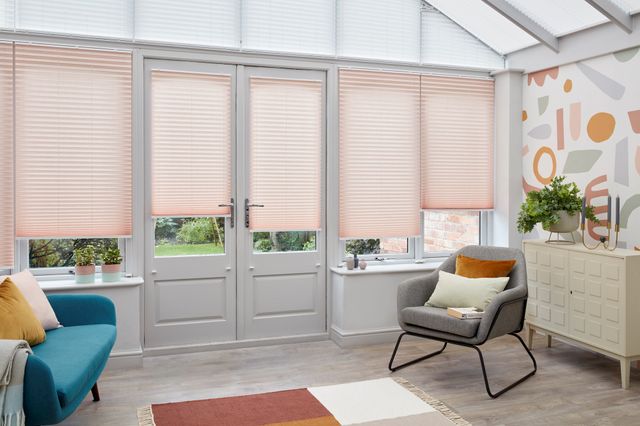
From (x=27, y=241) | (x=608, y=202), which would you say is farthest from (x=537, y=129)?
(x=27, y=241)

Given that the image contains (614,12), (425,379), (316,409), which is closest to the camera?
(316,409)

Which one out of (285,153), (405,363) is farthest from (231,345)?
(285,153)

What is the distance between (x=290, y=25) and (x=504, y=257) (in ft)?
8.20

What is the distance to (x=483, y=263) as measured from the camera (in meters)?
4.15

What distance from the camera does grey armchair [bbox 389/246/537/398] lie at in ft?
11.7

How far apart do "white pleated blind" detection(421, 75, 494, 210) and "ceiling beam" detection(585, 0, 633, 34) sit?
1.40 metres

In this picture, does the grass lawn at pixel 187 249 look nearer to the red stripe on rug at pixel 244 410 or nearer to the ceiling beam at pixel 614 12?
the red stripe on rug at pixel 244 410

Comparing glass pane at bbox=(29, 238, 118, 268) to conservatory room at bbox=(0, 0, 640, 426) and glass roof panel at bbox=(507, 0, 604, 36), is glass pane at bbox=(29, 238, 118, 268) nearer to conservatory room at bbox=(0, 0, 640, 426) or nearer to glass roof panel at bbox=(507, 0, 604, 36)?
conservatory room at bbox=(0, 0, 640, 426)

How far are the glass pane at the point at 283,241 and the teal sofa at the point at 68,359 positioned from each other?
1413 mm

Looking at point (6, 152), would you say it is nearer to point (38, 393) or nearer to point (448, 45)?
point (38, 393)

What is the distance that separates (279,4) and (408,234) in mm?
2215

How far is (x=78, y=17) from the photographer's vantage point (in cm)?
414

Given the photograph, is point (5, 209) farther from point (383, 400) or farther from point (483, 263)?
point (483, 263)

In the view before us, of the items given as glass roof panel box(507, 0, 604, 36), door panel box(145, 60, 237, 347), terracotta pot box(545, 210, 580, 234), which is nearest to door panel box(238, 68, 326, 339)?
door panel box(145, 60, 237, 347)
